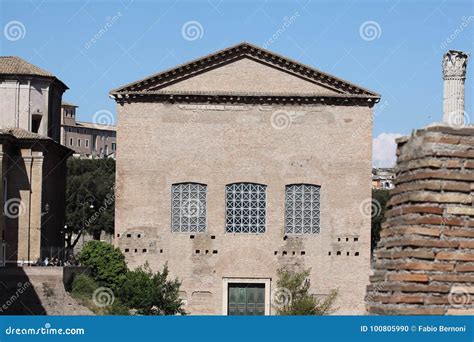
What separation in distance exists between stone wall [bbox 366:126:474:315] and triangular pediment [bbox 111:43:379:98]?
31.6 meters

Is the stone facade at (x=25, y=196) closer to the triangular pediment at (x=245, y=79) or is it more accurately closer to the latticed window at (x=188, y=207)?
the triangular pediment at (x=245, y=79)

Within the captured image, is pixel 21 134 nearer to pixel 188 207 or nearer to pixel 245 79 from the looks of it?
pixel 188 207

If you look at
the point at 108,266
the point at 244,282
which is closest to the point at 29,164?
the point at 108,266

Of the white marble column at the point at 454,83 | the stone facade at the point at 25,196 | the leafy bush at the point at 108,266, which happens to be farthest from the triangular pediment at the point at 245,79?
the leafy bush at the point at 108,266

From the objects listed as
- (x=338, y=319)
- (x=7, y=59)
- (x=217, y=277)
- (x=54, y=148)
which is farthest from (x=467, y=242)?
(x=7, y=59)

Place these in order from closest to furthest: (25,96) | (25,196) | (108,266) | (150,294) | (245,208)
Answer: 1. (150,294)
2. (108,266)
3. (245,208)
4. (25,196)
5. (25,96)

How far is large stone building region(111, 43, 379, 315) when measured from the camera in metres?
37.6

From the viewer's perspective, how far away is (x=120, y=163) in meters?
38.3

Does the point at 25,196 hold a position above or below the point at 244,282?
above

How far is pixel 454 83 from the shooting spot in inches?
1560

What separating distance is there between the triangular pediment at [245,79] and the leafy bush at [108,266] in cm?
521

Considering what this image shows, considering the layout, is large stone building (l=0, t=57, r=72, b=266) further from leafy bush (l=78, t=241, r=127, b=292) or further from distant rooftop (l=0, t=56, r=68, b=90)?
leafy bush (l=78, t=241, r=127, b=292)

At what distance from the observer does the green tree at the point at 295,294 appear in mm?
36250

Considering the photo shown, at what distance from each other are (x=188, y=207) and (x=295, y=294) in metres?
4.51
